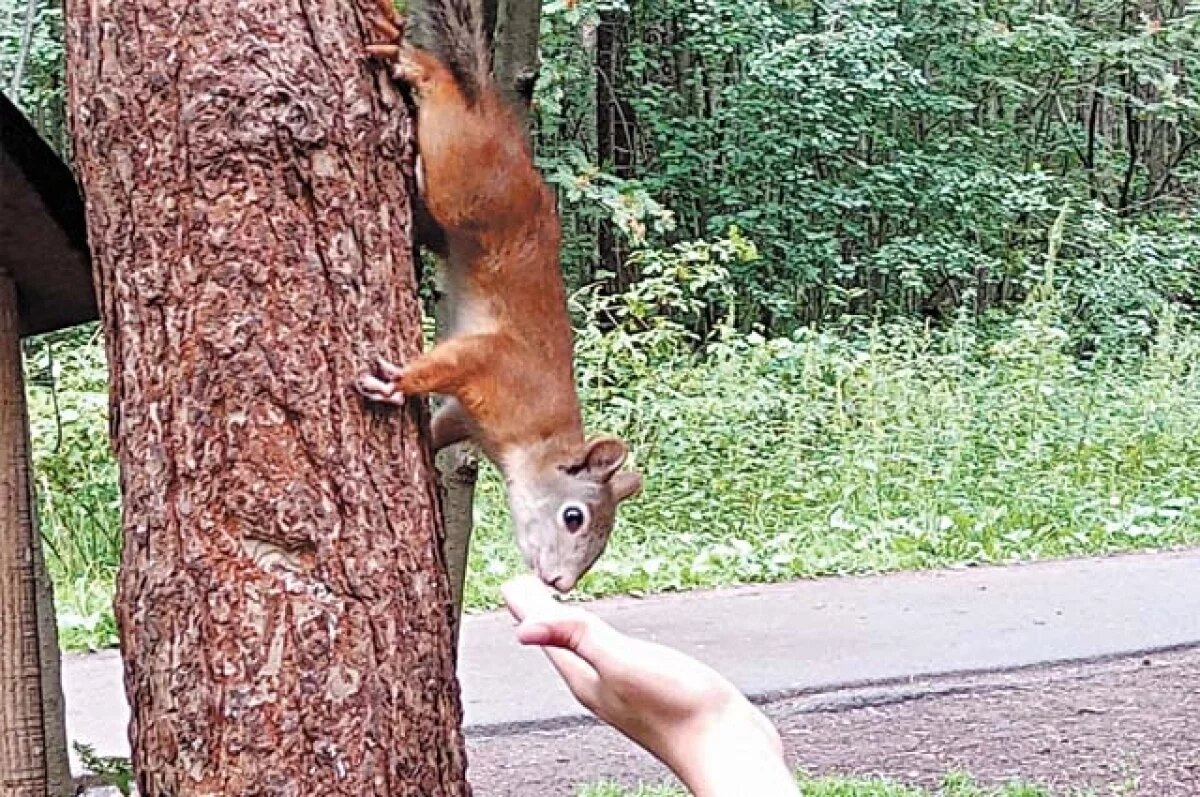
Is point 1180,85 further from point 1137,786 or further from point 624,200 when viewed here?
point 1137,786

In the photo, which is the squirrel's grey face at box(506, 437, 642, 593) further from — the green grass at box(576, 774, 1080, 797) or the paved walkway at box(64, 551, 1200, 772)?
the paved walkway at box(64, 551, 1200, 772)

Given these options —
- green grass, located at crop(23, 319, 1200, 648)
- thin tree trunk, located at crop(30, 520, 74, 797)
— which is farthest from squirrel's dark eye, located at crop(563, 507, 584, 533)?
green grass, located at crop(23, 319, 1200, 648)

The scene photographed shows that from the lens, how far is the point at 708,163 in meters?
13.5

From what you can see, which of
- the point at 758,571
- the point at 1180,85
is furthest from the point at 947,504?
the point at 1180,85

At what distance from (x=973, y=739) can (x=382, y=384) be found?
3683 millimetres

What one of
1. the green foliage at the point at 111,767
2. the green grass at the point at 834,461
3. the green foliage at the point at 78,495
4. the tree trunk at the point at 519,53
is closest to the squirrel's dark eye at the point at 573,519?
the tree trunk at the point at 519,53

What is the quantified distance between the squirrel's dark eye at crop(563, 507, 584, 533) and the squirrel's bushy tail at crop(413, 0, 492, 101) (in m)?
0.89

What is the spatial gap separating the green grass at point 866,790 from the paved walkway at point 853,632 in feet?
2.18

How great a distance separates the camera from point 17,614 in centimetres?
207

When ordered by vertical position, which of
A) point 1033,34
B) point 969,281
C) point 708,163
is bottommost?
point 969,281

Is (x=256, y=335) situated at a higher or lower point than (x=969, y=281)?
higher

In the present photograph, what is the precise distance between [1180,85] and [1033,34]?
80.5 inches

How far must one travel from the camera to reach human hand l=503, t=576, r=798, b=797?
1.42 metres

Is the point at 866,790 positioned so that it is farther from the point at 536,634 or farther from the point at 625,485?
the point at 536,634
